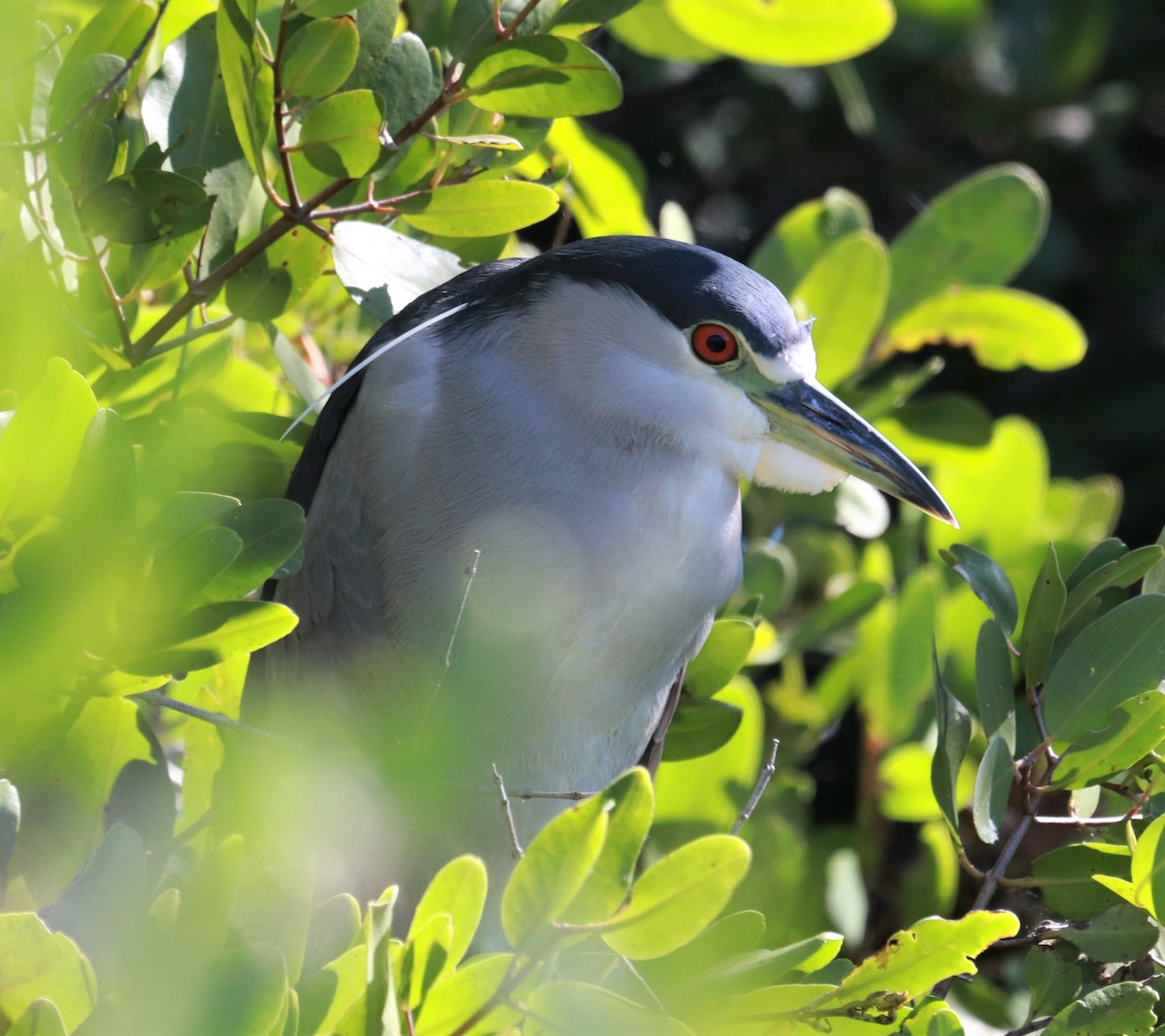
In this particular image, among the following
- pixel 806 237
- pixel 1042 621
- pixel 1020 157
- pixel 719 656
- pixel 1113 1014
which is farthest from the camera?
pixel 1020 157

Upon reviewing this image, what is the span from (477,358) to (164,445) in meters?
0.50

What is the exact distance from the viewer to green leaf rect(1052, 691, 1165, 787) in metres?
1.42

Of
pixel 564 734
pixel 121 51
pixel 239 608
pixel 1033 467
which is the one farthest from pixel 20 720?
pixel 1033 467

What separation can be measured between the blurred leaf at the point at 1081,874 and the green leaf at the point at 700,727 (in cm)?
52

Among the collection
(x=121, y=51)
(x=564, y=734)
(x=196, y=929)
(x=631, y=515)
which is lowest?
(x=564, y=734)

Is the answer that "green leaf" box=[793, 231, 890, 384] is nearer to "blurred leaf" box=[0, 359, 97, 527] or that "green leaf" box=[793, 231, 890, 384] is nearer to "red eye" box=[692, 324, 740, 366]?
"red eye" box=[692, 324, 740, 366]

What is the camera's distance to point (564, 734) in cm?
197

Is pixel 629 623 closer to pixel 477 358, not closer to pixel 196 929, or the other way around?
pixel 477 358

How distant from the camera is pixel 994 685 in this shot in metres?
1.53

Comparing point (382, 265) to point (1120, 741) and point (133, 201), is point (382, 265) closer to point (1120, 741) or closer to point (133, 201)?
point (133, 201)

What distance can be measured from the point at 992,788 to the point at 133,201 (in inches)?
42.0

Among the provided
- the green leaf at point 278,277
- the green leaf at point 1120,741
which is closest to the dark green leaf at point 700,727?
the green leaf at point 1120,741

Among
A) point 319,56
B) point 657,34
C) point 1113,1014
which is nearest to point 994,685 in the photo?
point 1113,1014

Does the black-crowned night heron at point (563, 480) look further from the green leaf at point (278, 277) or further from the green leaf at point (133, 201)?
the green leaf at point (133, 201)
